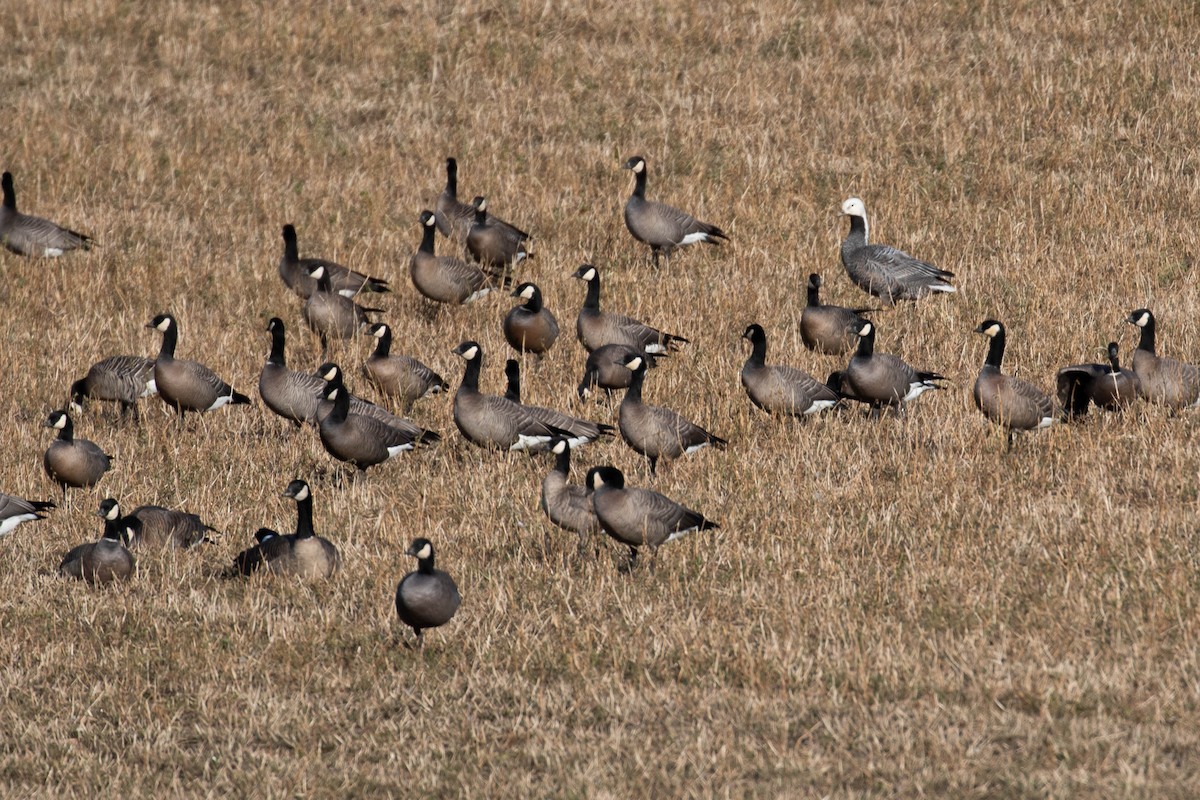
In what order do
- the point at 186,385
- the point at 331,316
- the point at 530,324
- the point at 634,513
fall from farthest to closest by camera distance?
the point at 331,316 < the point at 530,324 < the point at 186,385 < the point at 634,513

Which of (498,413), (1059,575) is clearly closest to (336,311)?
(498,413)

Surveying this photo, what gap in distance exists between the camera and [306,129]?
23422 millimetres

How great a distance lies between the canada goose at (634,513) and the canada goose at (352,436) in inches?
105

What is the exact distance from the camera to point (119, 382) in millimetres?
13320

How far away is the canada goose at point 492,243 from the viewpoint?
1769cm

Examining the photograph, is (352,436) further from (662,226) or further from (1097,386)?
(662,226)

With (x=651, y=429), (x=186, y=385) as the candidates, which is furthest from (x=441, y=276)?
(x=651, y=429)

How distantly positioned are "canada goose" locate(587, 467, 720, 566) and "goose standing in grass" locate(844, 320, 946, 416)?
10.7 ft

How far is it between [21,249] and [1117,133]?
15.6 meters

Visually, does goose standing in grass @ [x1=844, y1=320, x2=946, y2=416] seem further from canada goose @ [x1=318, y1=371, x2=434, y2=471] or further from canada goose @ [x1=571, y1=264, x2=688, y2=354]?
canada goose @ [x1=318, y1=371, x2=434, y2=471]

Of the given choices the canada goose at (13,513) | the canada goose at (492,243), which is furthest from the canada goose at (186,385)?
the canada goose at (492,243)

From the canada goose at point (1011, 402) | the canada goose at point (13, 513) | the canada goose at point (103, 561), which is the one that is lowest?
Result: the canada goose at point (13, 513)

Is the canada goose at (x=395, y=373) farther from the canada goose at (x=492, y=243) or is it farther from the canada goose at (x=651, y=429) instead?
the canada goose at (x=492, y=243)

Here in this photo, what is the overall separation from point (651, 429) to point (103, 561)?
4.25 metres
